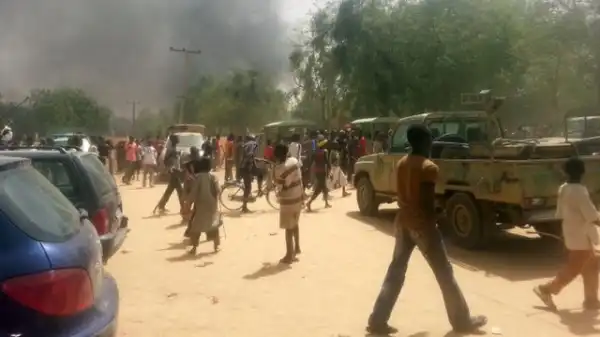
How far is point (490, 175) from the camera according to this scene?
8477 mm

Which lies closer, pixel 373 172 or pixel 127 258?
pixel 127 258

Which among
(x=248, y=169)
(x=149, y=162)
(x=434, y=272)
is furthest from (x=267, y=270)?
(x=149, y=162)

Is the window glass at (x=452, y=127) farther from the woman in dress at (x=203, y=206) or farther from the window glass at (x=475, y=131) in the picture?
the woman in dress at (x=203, y=206)

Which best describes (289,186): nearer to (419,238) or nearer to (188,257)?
(188,257)

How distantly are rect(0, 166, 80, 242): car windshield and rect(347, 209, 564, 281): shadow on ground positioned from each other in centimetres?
557

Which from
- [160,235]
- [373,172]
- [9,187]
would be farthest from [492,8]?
[9,187]

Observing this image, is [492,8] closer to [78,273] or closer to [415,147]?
[415,147]

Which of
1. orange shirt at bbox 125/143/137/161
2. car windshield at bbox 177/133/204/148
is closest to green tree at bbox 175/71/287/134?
car windshield at bbox 177/133/204/148

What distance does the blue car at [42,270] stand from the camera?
9.06 ft

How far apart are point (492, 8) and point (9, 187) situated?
27.8 metres

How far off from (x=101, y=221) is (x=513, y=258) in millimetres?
5259

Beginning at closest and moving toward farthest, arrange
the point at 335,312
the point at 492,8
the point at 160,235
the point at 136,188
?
the point at 335,312, the point at 160,235, the point at 136,188, the point at 492,8

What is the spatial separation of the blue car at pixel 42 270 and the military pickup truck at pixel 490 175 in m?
5.95

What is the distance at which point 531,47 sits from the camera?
28.4 m
